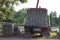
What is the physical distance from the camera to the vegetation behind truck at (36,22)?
939 inches

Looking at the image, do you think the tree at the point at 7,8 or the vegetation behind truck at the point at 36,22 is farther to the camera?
the tree at the point at 7,8

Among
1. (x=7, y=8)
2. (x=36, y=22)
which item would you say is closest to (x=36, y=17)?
(x=36, y=22)

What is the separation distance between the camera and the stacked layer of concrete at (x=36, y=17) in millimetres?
23906

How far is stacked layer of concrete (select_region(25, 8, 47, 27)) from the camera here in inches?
941

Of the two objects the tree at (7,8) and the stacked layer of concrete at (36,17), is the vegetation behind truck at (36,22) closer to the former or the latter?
the stacked layer of concrete at (36,17)

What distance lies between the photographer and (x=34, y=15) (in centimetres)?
2414

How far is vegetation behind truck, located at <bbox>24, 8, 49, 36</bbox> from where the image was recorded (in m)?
23.8

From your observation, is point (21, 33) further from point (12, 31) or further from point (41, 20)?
point (41, 20)

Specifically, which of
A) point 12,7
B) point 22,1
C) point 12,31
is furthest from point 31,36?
point 12,7

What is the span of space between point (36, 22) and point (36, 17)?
47 cm

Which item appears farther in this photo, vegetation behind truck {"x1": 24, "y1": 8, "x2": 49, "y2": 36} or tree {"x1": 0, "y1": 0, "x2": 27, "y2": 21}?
tree {"x1": 0, "y1": 0, "x2": 27, "y2": 21}

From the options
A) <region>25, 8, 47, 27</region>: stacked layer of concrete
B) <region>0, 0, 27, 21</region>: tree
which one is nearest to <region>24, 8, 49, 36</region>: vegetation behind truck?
<region>25, 8, 47, 27</region>: stacked layer of concrete

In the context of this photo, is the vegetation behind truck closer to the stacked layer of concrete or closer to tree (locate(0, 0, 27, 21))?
the stacked layer of concrete

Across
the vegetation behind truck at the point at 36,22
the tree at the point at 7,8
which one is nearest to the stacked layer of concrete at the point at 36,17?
the vegetation behind truck at the point at 36,22
